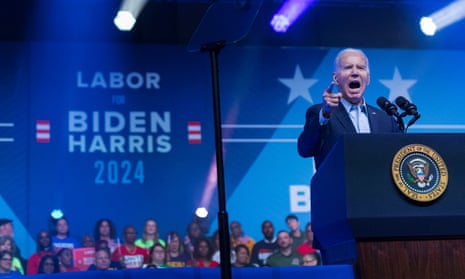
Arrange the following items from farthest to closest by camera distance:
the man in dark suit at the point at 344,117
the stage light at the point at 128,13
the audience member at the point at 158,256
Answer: the stage light at the point at 128,13, the audience member at the point at 158,256, the man in dark suit at the point at 344,117

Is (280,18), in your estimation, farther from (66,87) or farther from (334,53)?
(66,87)

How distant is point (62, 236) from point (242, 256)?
166cm

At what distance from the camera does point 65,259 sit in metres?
6.57

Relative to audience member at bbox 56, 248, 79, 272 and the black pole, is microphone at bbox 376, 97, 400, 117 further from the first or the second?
audience member at bbox 56, 248, 79, 272

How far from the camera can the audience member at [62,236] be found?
6707mm

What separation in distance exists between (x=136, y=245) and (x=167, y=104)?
1.42 metres

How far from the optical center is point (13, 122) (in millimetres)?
6945

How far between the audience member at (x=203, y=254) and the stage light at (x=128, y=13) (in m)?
2.25

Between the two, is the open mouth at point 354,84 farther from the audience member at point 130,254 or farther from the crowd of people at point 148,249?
the audience member at point 130,254

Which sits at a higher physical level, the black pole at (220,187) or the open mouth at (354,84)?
the open mouth at (354,84)

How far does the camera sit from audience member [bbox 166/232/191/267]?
6750 millimetres

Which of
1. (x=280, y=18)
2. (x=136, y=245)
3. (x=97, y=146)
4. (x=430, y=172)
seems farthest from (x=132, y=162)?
(x=430, y=172)

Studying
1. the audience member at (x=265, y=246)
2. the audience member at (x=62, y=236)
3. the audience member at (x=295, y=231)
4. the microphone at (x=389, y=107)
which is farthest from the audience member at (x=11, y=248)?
the microphone at (x=389, y=107)

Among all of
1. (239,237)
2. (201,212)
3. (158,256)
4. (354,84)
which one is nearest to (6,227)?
(158,256)
